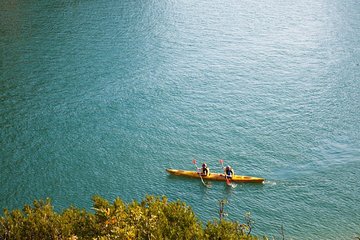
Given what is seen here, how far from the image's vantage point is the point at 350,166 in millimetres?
35094

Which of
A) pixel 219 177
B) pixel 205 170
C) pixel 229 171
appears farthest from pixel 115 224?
pixel 219 177

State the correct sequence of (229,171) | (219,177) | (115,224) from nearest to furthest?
(115,224)
(229,171)
(219,177)

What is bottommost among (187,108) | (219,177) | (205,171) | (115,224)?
(115,224)

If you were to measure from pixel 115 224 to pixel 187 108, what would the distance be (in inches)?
1017

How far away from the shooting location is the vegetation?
18453 mm

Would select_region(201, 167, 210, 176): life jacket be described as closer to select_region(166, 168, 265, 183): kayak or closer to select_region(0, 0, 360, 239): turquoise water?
select_region(166, 168, 265, 183): kayak

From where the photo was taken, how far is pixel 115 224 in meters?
18.4

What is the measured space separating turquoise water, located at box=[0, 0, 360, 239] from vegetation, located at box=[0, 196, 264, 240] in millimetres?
10576

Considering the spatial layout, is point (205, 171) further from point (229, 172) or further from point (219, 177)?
point (229, 172)

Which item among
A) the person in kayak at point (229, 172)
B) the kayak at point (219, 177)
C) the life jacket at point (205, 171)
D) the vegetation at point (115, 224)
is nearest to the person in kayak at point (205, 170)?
the life jacket at point (205, 171)

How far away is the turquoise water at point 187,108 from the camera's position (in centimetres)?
3216

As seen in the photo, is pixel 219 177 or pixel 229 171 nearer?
pixel 229 171

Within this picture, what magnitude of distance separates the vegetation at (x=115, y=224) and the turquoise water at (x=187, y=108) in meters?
10.6

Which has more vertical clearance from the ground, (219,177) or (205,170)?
(205,170)
